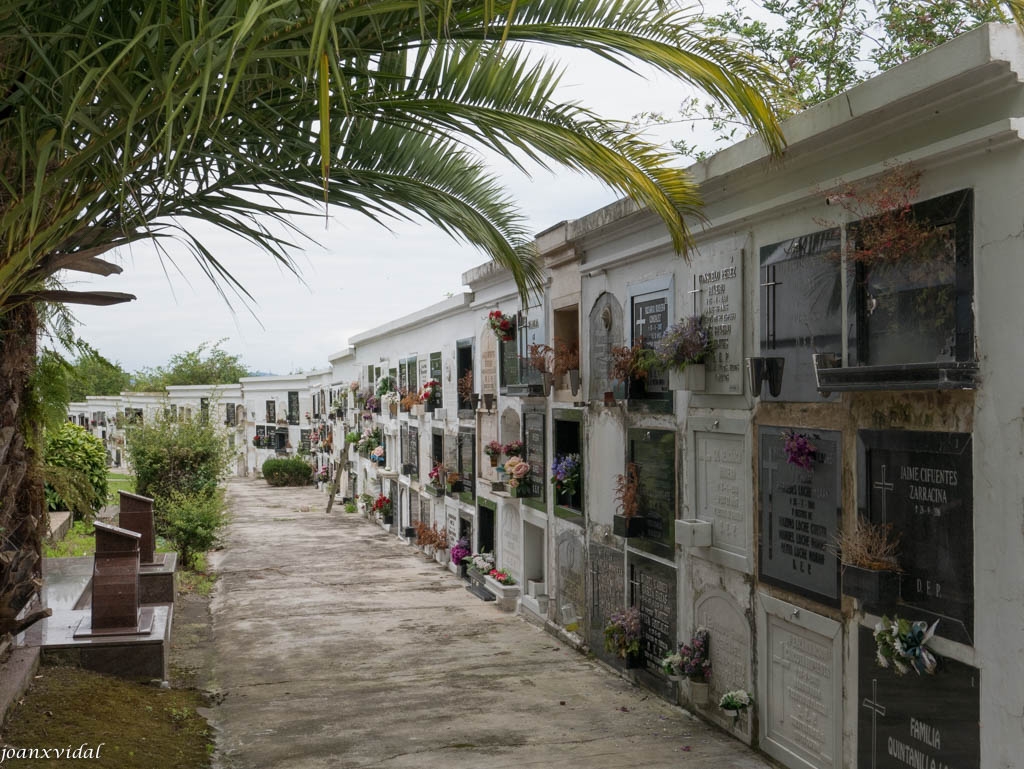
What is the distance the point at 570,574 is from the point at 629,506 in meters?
2.01

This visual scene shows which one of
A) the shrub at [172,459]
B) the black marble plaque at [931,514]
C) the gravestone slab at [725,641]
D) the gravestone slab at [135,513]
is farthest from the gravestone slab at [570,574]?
the shrub at [172,459]

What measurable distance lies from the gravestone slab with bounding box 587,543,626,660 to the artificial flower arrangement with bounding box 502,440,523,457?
240cm

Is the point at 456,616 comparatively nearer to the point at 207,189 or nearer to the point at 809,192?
the point at 809,192

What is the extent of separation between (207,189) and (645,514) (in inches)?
207

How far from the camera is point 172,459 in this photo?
16.2m

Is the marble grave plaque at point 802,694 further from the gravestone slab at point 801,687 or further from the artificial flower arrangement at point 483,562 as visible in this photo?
the artificial flower arrangement at point 483,562

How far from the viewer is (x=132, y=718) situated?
250 inches

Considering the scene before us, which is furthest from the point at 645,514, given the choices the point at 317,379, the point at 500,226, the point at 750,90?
the point at 317,379

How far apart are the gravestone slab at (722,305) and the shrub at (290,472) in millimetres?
29209

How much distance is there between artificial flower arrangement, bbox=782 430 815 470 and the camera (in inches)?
225

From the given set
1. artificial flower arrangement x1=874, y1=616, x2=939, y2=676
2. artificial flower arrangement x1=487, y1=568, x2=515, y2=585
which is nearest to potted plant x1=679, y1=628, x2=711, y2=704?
artificial flower arrangement x1=874, y1=616, x2=939, y2=676

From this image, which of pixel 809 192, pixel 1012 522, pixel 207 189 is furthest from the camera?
pixel 809 192

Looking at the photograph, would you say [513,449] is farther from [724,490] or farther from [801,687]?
[801,687]

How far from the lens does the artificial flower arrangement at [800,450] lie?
5.71 m
